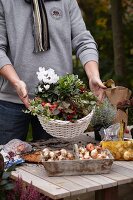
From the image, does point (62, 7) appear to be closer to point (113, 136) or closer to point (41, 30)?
point (41, 30)

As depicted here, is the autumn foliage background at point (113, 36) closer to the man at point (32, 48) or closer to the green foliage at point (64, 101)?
the man at point (32, 48)

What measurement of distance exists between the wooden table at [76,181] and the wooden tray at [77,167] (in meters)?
0.03

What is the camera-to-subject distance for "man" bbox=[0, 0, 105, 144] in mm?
3162

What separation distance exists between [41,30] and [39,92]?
1.43 feet

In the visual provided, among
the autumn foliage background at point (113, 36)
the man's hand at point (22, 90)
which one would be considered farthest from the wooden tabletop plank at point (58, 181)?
the autumn foliage background at point (113, 36)

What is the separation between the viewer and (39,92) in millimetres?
2949

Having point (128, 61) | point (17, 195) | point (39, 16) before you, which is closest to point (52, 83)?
point (39, 16)

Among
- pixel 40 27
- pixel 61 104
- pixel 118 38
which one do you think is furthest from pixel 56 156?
pixel 118 38

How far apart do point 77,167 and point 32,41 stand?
3.18ft

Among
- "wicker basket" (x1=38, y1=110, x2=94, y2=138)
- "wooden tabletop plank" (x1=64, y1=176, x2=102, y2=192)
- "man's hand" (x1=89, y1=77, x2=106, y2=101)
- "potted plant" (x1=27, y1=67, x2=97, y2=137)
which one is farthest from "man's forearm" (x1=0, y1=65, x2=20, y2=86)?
"wooden tabletop plank" (x1=64, y1=176, x2=102, y2=192)

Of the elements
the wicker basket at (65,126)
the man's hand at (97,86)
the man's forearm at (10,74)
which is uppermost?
the man's forearm at (10,74)

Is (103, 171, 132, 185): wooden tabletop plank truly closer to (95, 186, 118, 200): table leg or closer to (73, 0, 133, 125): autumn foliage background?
(95, 186, 118, 200): table leg

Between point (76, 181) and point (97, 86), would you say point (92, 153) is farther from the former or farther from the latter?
point (97, 86)

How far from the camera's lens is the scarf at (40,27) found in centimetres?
315
